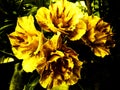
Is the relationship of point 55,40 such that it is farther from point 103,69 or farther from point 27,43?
point 103,69

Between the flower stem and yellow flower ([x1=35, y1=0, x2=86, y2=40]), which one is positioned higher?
yellow flower ([x1=35, y1=0, x2=86, y2=40])

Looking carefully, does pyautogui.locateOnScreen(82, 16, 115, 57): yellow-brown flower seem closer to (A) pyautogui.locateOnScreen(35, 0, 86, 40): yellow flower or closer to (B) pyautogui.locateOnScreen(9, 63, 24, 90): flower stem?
(A) pyautogui.locateOnScreen(35, 0, 86, 40): yellow flower

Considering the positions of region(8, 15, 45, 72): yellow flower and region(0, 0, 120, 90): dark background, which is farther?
region(0, 0, 120, 90): dark background

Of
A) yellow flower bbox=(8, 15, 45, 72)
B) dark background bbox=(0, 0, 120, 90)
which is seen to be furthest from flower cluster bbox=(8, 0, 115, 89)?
dark background bbox=(0, 0, 120, 90)

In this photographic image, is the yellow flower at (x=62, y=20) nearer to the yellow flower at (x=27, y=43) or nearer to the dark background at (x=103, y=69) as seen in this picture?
the yellow flower at (x=27, y=43)

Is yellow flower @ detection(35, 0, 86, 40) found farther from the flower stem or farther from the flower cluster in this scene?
the flower stem

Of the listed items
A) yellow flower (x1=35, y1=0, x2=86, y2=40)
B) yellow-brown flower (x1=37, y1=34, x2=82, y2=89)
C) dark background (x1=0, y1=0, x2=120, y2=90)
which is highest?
yellow flower (x1=35, y1=0, x2=86, y2=40)

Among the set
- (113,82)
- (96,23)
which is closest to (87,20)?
(96,23)
